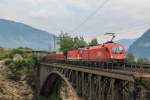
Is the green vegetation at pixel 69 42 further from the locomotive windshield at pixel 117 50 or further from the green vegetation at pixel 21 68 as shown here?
the locomotive windshield at pixel 117 50

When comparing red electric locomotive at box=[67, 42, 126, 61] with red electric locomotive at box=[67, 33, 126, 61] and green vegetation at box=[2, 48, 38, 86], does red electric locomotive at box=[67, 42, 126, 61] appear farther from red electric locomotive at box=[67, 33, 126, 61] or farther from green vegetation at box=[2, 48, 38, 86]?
green vegetation at box=[2, 48, 38, 86]

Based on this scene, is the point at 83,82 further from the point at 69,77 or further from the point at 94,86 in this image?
the point at 69,77

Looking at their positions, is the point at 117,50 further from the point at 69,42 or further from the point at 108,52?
the point at 69,42

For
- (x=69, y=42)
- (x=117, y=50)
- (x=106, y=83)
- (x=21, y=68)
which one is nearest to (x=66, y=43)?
(x=69, y=42)

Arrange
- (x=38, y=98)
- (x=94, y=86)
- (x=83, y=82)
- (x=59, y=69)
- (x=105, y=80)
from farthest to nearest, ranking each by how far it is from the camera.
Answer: (x=38, y=98) → (x=59, y=69) → (x=83, y=82) → (x=94, y=86) → (x=105, y=80)

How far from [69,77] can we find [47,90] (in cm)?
3981

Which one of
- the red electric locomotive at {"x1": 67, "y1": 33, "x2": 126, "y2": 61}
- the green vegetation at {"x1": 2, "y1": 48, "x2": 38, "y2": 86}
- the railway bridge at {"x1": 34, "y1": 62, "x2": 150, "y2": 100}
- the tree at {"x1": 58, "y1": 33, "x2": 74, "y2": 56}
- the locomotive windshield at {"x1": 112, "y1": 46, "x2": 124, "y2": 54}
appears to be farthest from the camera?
the tree at {"x1": 58, "y1": 33, "x2": 74, "y2": 56}

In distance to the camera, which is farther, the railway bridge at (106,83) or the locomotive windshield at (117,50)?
the locomotive windshield at (117,50)

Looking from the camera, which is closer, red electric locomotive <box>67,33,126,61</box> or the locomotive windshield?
red electric locomotive <box>67,33,126,61</box>

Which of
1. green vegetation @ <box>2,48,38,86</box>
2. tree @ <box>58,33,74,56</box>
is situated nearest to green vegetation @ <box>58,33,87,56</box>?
tree @ <box>58,33,74,56</box>

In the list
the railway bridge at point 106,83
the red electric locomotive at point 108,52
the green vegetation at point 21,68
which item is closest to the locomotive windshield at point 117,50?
the red electric locomotive at point 108,52

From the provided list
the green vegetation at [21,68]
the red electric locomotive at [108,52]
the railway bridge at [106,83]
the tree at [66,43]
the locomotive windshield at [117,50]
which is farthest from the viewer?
the tree at [66,43]

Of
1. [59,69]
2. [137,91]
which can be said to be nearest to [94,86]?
[137,91]

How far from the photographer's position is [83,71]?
134 ft
